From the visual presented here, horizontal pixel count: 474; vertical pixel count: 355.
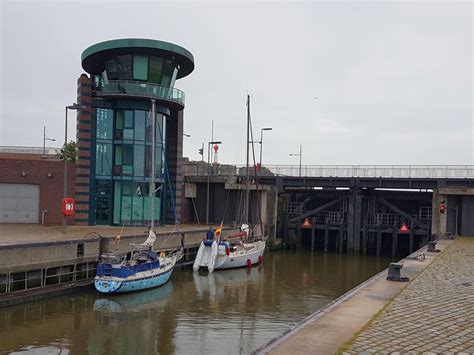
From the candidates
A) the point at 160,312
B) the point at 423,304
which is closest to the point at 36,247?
the point at 160,312

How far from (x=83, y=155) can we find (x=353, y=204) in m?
27.0

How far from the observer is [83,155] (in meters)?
39.8

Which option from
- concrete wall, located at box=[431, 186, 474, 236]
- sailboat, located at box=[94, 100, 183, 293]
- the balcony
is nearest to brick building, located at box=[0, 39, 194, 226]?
the balcony

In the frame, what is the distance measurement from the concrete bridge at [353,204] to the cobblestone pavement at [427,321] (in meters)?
25.6

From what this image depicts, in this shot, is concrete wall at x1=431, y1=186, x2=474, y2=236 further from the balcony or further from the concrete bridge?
the balcony

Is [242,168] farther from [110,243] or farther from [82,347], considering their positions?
[82,347]

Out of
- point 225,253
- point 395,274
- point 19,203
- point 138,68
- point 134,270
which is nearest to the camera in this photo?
point 395,274

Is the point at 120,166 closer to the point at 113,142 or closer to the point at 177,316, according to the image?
the point at 113,142

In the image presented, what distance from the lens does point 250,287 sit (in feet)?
96.3

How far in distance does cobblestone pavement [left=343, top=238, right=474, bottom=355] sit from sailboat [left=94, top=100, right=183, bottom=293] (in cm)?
1313

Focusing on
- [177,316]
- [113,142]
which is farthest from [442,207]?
[177,316]

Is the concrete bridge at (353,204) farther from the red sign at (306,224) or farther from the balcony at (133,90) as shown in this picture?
the balcony at (133,90)

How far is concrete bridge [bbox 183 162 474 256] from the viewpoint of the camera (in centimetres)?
4738

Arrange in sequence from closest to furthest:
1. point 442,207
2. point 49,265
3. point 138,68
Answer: point 49,265 < point 138,68 < point 442,207
